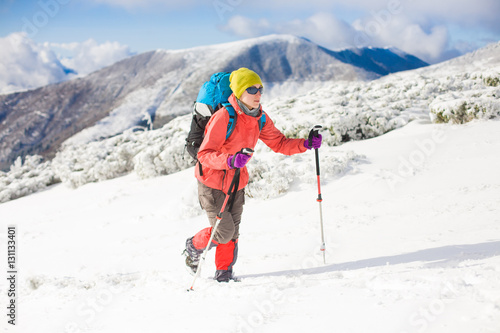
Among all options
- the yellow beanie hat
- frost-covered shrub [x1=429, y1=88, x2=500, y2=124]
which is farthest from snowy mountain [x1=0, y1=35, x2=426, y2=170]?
the yellow beanie hat

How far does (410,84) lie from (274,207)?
11.1 m

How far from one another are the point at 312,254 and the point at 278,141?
1.47 meters

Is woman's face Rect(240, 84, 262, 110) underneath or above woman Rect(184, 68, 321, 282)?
above

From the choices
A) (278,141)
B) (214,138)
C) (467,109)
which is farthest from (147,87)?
(214,138)

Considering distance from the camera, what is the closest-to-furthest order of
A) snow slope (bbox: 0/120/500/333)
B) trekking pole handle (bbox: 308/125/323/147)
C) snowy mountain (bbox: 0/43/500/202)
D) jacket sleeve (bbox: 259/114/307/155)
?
1. snow slope (bbox: 0/120/500/333)
2. trekking pole handle (bbox: 308/125/323/147)
3. jacket sleeve (bbox: 259/114/307/155)
4. snowy mountain (bbox: 0/43/500/202)

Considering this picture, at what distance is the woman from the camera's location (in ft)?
10.2

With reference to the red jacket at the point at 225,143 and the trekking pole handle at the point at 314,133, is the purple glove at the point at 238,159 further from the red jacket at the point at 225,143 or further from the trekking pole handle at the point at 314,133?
the trekking pole handle at the point at 314,133

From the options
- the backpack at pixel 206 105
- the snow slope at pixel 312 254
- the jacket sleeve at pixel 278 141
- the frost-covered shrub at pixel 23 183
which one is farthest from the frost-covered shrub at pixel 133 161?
the backpack at pixel 206 105

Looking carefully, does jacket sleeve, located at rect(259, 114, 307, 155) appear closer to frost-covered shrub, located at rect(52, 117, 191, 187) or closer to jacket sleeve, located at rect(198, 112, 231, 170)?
jacket sleeve, located at rect(198, 112, 231, 170)

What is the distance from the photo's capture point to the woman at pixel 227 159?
3.09 metres

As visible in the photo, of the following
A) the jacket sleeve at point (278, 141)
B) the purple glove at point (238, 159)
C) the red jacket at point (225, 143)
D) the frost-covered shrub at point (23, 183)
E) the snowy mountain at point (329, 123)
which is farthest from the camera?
the frost-covered shrub at point (23, 183)

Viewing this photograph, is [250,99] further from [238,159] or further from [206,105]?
[238,159]

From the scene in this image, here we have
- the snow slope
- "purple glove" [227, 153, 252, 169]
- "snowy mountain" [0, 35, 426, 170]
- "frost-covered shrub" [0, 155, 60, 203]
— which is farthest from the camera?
"snowy mountain" [0, 35, 426, 170]

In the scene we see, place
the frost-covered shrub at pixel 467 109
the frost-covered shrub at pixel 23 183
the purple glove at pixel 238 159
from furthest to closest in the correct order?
the frost-covered shrub at pixel 23 183, the frost-covered shrub at pixel 467 109, the purple glove at pixel 238 159
